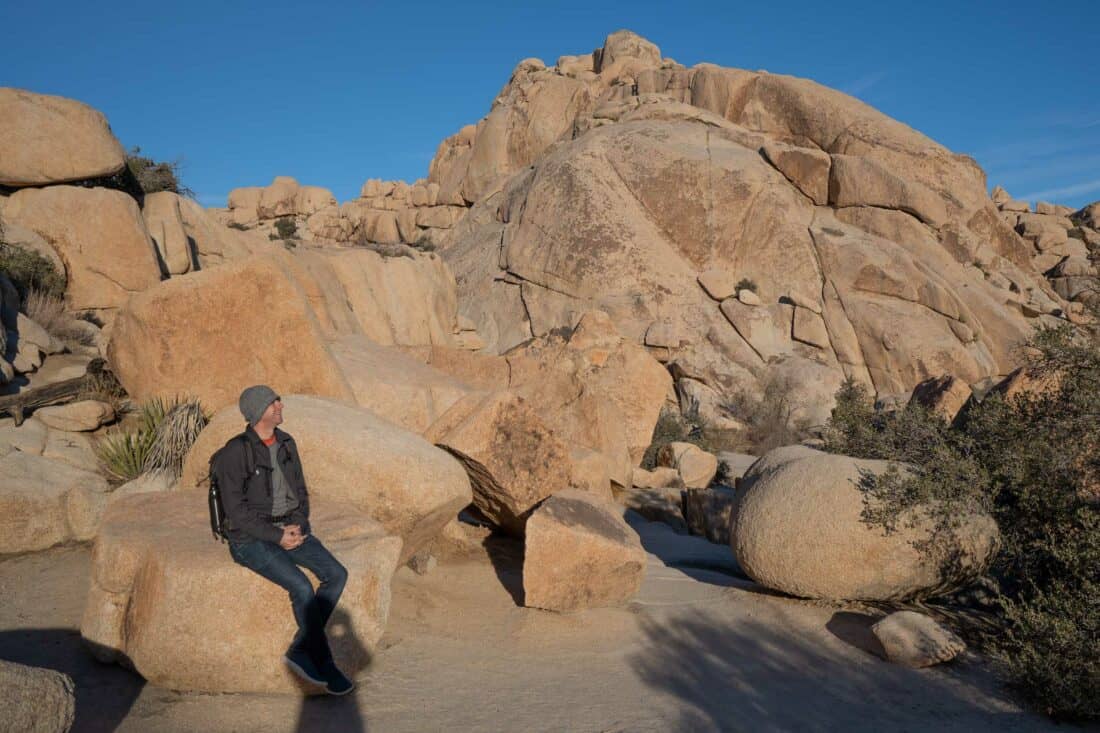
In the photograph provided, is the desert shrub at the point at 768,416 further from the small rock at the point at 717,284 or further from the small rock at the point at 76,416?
the small rock at the point at 76,416

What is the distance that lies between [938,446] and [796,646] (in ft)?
9.27

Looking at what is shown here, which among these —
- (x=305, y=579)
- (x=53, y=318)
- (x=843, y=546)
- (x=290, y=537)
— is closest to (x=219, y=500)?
(x=290, y=537)

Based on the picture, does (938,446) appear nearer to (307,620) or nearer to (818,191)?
(307,620)

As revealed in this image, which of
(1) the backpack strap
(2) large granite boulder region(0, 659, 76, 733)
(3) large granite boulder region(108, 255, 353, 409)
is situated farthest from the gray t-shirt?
(3) large granite boulder region(108, 255, 353, 409)

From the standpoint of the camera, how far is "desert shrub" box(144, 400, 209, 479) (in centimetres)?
770

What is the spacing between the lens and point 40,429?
27.7 feet

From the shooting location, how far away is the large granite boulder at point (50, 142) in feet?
45.7

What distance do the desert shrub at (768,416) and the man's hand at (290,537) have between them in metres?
17.6

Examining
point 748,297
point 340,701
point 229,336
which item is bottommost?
point 340,701

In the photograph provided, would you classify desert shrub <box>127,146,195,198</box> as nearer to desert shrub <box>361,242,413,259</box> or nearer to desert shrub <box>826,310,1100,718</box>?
desert shrub <box>361,242,413,259</box>

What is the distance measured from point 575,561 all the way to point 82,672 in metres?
3.91

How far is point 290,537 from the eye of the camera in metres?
4.70

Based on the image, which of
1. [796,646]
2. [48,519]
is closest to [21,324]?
[48,519]

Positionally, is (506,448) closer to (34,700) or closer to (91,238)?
(34,700)
